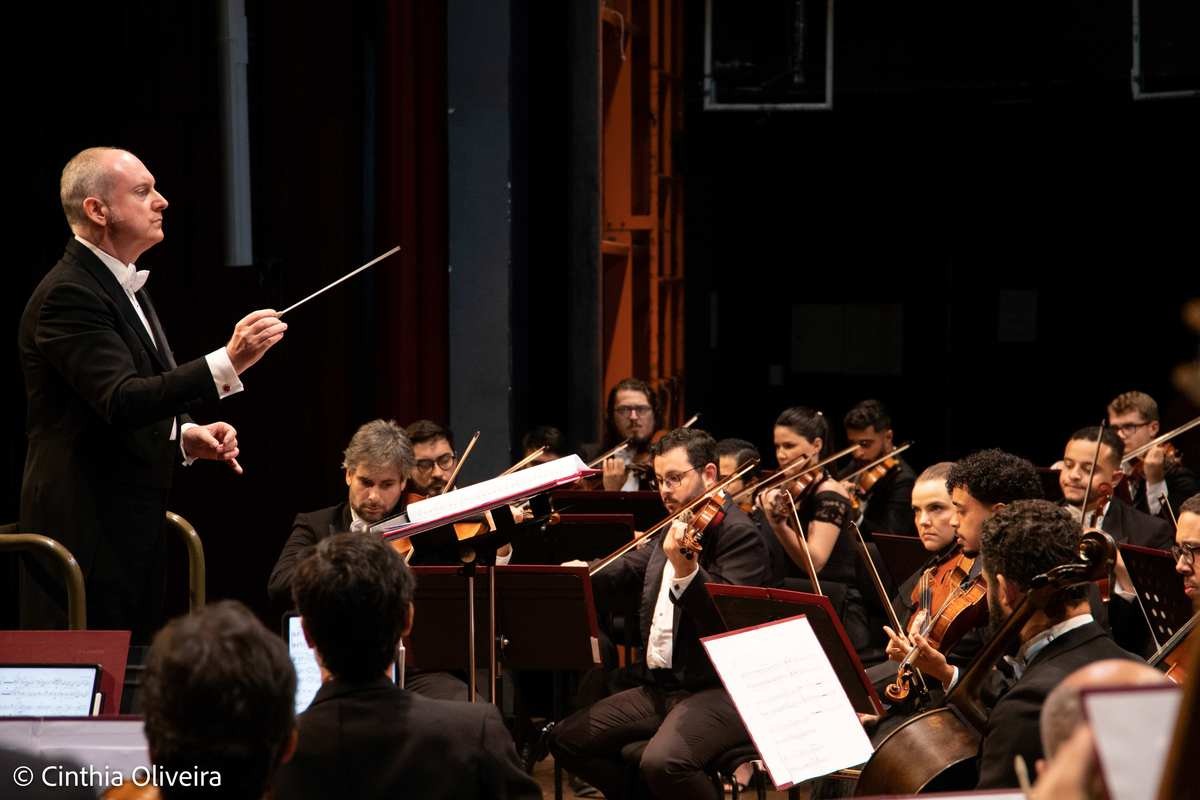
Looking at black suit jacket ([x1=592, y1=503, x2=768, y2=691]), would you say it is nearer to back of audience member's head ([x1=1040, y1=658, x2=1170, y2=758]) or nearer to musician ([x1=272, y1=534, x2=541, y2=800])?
musician ([x1=272, y1=534, x2=541, y2=800])

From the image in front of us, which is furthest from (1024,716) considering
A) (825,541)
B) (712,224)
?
(712,224)

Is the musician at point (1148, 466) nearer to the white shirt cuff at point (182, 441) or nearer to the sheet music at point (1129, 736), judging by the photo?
the white shirt cuff at point (182, 441)

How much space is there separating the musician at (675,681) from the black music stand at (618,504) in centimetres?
58

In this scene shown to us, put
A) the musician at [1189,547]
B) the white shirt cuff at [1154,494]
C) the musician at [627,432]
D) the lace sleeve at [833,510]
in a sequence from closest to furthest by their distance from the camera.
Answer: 1. the musician at [1189,547]
2. the lace sleeve at [833,510]
3. the white shirt cuff at [1154,494]
4. the musician at [627,432]

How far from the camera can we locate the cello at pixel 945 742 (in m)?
3.01

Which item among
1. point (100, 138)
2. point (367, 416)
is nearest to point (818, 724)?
point (367, 416)

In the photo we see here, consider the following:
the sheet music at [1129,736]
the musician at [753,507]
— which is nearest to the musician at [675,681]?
the musician at [753,507]

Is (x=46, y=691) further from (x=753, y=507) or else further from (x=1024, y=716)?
(x=753, y=507)

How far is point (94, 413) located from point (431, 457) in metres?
2.38

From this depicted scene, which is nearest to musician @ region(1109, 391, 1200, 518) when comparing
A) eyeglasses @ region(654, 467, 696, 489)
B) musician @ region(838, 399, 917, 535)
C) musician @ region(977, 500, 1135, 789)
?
musician @ region(838, 399, 917, 535)

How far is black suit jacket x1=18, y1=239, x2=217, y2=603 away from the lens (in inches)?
113

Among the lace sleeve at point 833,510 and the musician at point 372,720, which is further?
the lace sleeve at point 833,510

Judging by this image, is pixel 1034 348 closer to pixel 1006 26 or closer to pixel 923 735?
pixel 1006 26

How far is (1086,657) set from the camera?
107 inches
